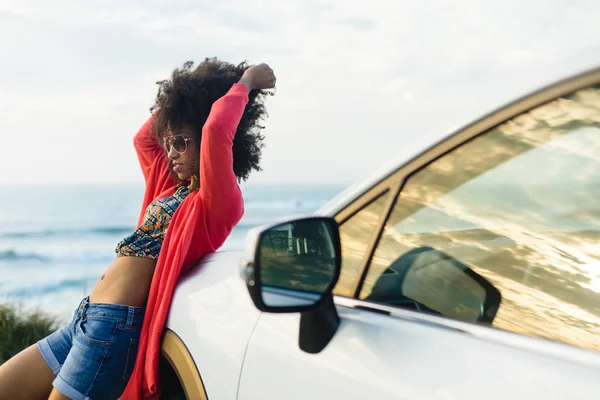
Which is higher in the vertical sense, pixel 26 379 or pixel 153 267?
pixel 153 267

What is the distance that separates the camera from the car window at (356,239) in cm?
154

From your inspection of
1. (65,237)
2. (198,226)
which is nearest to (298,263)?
(198,226)

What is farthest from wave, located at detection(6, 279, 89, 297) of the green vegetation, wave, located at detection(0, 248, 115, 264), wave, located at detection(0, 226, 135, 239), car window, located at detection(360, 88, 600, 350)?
car window, located at detection(360, 88, 600, 350)

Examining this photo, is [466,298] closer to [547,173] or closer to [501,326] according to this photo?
[501,326]

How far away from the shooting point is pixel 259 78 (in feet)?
9.41

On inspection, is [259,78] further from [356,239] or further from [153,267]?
[356,239]

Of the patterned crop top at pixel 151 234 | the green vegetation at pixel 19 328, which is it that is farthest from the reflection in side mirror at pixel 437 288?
the green vegetation at pixel 19 328

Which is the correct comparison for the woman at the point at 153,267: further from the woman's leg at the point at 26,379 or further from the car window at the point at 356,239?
the car window at the point at 356,239

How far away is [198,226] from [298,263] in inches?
42.9

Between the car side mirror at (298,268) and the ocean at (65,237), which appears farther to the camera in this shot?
the ocean at (65,237)

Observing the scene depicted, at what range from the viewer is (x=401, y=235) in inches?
59.0

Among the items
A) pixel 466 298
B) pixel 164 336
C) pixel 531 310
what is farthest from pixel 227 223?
pixel 531 310

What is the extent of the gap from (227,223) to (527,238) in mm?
1460

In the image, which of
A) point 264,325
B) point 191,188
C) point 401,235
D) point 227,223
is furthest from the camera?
point 191,188
